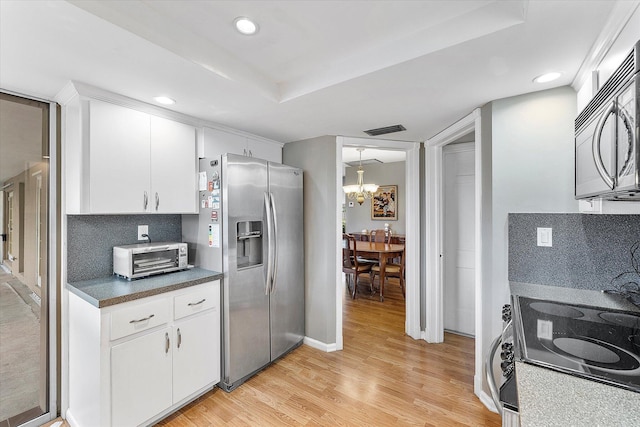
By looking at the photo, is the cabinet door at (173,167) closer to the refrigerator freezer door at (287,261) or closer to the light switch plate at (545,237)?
the refrigerator freezer door at (287,261)

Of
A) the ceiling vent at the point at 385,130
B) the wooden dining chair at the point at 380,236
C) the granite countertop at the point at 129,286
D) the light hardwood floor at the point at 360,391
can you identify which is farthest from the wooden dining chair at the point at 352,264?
the granite countertop at the point at 129,286

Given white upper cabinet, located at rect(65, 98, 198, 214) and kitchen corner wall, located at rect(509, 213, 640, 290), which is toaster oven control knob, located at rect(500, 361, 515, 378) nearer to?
kitchen corner wall, located at rect(509, 213, 640, 290)

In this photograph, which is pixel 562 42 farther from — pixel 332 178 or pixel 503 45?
pixel 332 178

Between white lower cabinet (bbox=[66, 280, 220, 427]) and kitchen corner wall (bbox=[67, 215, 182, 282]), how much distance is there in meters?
0.21

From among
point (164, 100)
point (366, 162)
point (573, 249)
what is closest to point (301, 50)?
point (164, 100)

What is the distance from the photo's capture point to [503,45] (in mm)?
1325

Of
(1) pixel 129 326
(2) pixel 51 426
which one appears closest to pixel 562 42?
(1) pixel 129 326

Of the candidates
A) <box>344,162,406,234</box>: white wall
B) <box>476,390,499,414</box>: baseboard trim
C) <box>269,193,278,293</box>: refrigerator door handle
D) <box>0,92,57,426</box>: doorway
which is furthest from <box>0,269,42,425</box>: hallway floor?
<box>344,162,406,234</box>: white wall

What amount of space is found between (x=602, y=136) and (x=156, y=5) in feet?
6.16

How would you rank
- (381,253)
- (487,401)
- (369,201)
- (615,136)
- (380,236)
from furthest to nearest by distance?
(369,201) < (380,236) < (381,253) < (487,401) < (615,136)

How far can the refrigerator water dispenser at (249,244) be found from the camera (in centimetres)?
248

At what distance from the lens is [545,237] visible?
1.83 m

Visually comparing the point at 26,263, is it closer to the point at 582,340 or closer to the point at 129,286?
the point at 129,286

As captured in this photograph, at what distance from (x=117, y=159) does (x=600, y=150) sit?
255cm
